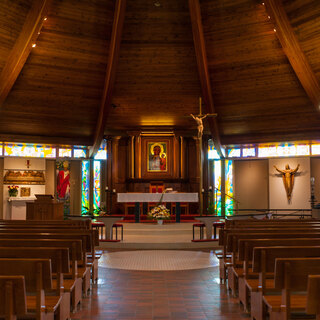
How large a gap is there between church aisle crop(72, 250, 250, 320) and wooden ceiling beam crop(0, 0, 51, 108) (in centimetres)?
636

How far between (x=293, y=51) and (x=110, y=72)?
506 centimetres

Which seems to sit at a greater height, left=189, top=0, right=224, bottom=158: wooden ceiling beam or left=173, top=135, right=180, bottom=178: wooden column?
left=189, top=0, right=224, bottom=158: wooden ceiling beam

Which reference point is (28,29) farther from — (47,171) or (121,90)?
(47,171)

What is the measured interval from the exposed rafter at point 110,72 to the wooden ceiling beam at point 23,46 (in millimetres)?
1831

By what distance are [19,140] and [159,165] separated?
492cm

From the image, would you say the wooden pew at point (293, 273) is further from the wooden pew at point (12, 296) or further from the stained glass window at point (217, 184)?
the stained glass window at point (217, 184)

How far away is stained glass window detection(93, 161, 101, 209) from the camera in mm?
17000

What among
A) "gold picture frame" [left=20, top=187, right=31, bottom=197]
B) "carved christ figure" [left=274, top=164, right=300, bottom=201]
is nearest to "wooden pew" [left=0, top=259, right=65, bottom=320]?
"gold picture frame" [left=20, top=187, right=31, bottom=197]

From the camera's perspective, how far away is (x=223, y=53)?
41.2ft

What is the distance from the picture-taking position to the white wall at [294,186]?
1534cm

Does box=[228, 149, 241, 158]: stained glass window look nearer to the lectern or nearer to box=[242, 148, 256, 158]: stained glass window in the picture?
box=[242, 148, 256, 158]: stained glass window

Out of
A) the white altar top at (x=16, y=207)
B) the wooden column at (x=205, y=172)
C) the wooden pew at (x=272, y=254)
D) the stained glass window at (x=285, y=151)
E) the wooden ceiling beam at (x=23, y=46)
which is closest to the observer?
the wooden pew at (x=272, y=254)

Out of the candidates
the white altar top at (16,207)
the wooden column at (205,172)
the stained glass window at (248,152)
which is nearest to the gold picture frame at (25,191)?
the white altar top at (16,207)

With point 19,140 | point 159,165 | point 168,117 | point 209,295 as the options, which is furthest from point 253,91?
point 209,295
